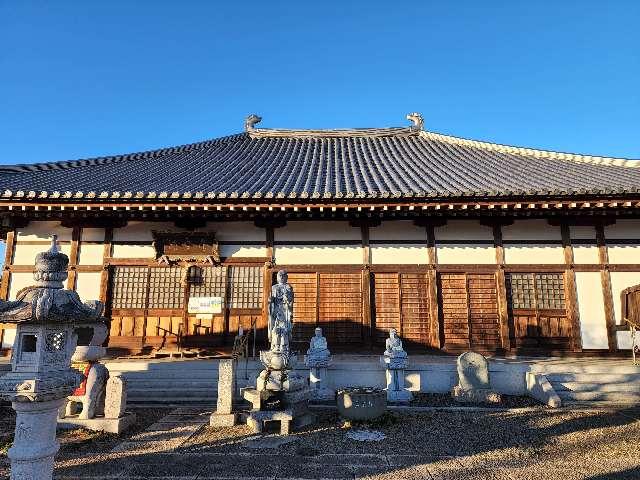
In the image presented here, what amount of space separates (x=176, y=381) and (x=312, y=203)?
17.0 feet

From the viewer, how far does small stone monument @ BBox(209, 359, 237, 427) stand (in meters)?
6.77

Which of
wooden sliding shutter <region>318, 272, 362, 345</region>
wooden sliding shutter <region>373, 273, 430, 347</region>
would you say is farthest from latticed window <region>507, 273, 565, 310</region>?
wooden sliding shutter <region>318, 272, 362, 345</region>

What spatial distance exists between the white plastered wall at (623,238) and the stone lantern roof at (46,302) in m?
12.6

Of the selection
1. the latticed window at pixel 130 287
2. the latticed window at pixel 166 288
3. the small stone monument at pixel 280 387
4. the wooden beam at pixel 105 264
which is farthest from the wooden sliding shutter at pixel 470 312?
the wooden beam at pixel 105 264

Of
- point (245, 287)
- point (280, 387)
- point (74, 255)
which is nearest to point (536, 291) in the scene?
point (280, 387)

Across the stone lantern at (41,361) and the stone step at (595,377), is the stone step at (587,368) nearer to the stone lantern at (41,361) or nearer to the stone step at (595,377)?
the stone step at (595,377)

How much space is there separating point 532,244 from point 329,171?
675 centimetres

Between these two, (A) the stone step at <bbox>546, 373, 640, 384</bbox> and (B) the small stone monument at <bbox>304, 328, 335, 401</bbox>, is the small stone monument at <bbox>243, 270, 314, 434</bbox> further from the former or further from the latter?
(A) the stone step at <bbox>546, 373, 640, 384</bbox>

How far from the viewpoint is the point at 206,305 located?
11.1m

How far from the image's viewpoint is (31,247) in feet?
37.6

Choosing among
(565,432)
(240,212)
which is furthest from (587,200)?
(240,212)

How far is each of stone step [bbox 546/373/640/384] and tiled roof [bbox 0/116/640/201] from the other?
415 centimetres

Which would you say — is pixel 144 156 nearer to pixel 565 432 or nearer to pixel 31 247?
pixel 31 247

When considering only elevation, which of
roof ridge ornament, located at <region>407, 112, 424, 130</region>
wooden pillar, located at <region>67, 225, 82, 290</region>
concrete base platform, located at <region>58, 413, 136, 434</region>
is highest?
roof ridge ornament, located at <region>407, 112, 424, 130</region>
